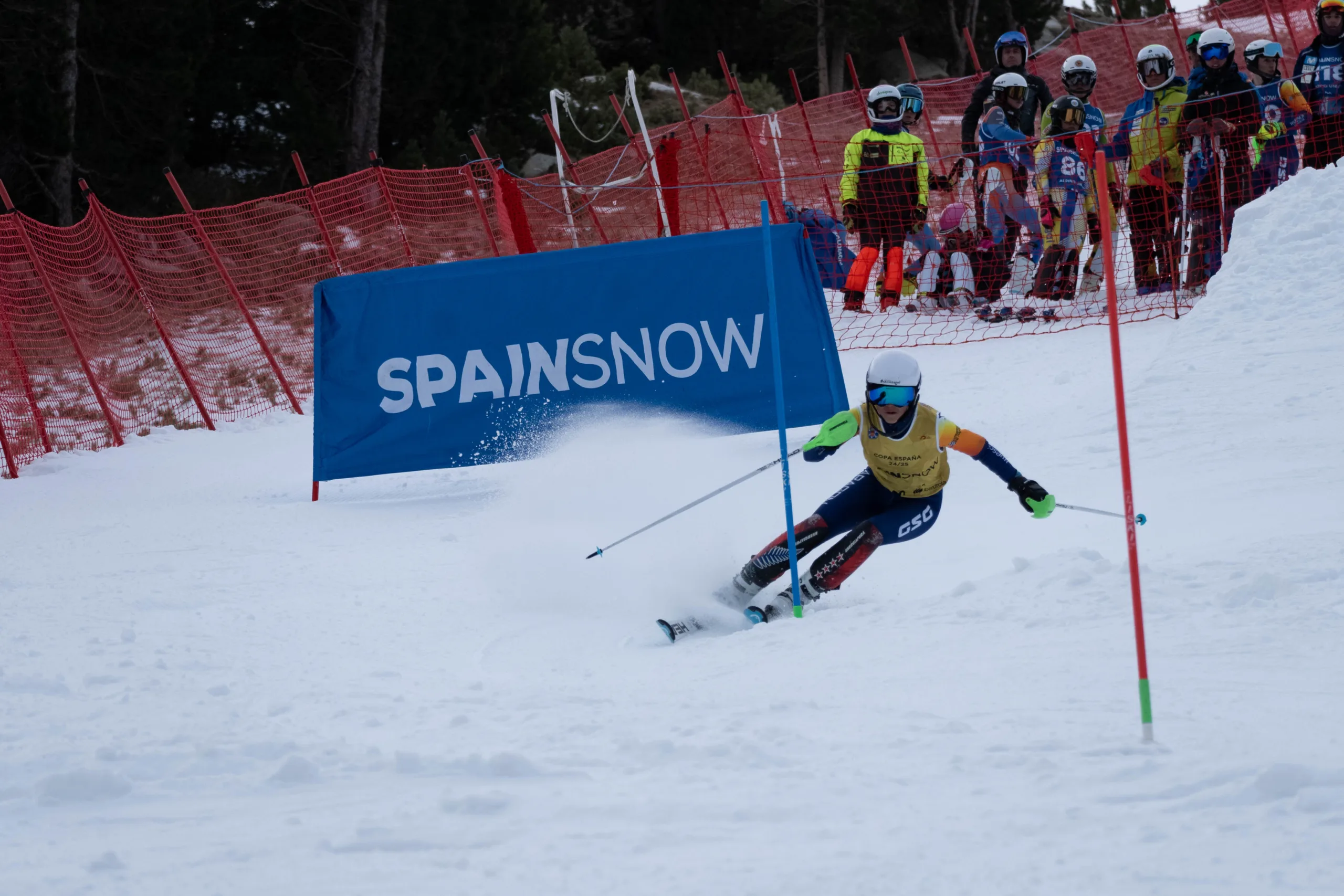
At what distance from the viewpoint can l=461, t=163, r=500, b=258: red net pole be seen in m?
13.4

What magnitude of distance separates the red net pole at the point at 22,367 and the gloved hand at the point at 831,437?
25.2 feet

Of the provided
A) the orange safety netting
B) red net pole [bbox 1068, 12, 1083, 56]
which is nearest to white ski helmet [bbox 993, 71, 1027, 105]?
the orange safety netting

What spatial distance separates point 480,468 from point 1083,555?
18.2 ft

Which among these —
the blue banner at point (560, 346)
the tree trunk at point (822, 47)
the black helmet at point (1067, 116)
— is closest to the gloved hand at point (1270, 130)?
the black helmet at point (1067, 116)

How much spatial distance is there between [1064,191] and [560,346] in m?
5.60

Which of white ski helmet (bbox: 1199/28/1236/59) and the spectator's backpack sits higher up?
white ski helmet (bbox: 1199/28/1236/59)

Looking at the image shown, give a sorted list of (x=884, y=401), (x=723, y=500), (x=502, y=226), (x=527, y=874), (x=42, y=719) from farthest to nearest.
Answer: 1. (x=502, y=226)
2. (x=723, y=500)
3. (x=884, y=401)
4. (x=42, y=719)
5. (x=527, y=874)

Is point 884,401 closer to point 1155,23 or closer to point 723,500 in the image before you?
point 723,500

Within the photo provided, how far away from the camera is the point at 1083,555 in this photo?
18.7 ft

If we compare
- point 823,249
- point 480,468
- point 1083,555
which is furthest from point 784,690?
point 823,249

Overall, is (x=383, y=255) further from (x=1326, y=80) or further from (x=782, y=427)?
(x=1326, y=80)

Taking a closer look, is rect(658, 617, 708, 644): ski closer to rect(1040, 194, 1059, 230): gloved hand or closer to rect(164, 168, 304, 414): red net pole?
rect(1040, 194, 1059, 230): gloved hand

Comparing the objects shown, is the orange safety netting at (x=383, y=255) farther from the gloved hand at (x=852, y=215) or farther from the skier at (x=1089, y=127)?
the gloved hand at (x=852, y=215)

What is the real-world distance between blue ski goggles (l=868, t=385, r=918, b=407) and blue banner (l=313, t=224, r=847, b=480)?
2574 mm
